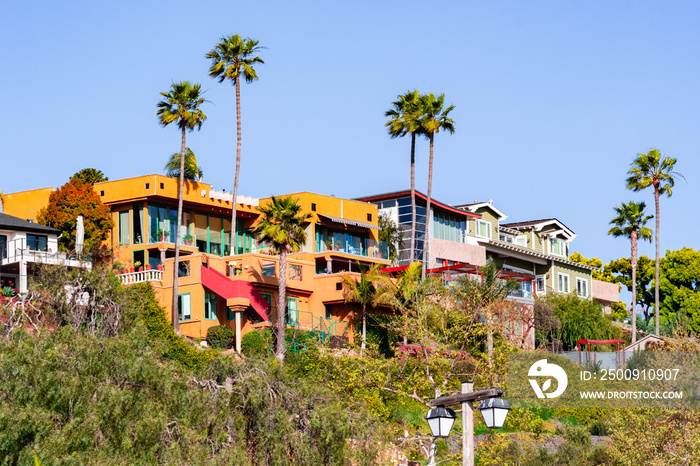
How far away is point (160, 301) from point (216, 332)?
13.6 feet

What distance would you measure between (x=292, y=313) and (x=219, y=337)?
5.86m

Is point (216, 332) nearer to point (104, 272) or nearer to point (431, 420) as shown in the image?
point (104, 272)

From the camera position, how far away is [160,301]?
4938 centimetres

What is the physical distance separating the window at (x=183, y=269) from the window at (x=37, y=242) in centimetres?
666

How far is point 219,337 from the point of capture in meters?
46.8

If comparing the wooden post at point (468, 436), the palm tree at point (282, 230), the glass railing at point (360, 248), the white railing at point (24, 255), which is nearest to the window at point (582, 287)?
the glass railing at point (360, 248)

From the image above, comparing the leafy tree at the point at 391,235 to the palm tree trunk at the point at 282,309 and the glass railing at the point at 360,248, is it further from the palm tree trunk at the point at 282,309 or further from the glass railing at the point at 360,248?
the palm tree trunk at the point at 282,309

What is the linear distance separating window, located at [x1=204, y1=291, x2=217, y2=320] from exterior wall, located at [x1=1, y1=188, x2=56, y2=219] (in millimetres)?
12460

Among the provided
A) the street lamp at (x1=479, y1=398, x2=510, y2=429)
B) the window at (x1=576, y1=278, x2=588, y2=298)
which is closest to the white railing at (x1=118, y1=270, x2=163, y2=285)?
the street lamp at (x1=479, y1=398, x2=510, y2=429)

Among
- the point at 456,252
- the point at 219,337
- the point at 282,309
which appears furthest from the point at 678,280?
the point at 219,337

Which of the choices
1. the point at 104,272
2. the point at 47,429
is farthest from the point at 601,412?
the point at 47,429

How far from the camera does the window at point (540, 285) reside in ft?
241

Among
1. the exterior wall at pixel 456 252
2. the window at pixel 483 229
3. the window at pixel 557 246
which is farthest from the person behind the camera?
the window at pixel 557 246

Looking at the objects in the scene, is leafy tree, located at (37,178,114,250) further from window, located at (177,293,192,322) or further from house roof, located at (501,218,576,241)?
house roof, located at (501,218,576,241)
